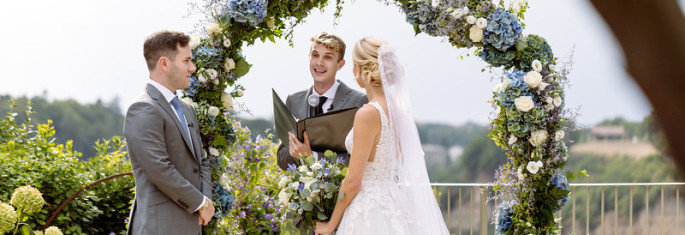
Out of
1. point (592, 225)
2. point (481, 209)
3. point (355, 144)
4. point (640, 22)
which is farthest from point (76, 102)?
point (592, 225)

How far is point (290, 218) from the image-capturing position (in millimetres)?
3973

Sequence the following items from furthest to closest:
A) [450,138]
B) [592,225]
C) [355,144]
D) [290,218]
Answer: [450,138] < [592,225] < [290,218] < [355,144]

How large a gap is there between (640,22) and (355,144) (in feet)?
8.31

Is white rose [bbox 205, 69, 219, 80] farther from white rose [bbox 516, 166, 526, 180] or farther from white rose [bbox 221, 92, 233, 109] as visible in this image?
white rose [bbox 516, 166, 526, 180]

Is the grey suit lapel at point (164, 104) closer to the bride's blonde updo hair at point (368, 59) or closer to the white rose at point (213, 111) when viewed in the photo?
the white rose at point (213, 111)

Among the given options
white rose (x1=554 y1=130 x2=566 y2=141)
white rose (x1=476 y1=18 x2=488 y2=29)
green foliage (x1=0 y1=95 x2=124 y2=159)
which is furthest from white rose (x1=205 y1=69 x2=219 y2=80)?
green foliage (x1=0 y1=95 x2=124 y2=159)

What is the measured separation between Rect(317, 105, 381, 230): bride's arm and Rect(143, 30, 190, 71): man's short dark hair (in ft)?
3.43

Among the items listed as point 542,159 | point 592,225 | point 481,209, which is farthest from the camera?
point 592,225

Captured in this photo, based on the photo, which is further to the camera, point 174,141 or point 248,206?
point 248,206

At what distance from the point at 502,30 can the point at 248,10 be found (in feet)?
5.32

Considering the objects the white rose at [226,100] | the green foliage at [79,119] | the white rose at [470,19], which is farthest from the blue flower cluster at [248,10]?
the green foliage at [79,119]

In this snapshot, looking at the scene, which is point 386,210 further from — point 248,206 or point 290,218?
point 248,206

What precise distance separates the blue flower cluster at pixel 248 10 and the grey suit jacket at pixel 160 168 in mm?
1019

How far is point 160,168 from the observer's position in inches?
130
